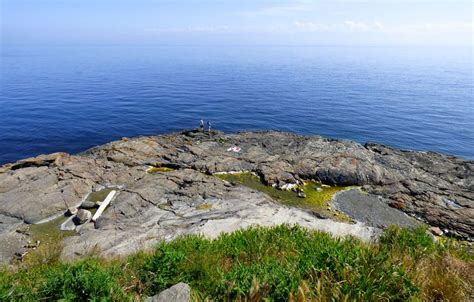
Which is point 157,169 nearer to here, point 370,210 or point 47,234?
point 47,234

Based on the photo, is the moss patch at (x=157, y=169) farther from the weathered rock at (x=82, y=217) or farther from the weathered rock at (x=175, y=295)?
the weathered rock at (x=175, y=295)

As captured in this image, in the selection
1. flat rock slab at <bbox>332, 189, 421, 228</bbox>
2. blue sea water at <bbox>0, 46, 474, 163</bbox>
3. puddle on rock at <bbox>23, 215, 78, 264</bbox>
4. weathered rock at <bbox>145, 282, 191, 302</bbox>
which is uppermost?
weathered rock at <bbox>145, 282, 191, 302</bbox>

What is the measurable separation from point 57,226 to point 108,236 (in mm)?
4335

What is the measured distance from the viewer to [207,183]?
2773 cm

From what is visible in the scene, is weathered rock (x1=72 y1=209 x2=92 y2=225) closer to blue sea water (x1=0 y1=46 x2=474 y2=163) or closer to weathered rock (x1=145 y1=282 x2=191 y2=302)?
weathered rock (x1=145 y1=282 x2=191 y2=302)

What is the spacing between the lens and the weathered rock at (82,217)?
2185 cm

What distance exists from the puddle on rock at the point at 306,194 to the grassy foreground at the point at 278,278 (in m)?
15.0

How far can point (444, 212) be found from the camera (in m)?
25.7

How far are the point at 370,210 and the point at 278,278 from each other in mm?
21204

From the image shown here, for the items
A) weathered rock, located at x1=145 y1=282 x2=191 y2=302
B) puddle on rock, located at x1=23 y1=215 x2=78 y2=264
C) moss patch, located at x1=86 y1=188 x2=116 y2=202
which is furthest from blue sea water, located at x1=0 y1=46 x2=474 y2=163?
weathered rock, located at x1=145 y1=282 x2=191 y2=302

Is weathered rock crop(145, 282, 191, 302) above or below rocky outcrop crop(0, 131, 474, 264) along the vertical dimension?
above

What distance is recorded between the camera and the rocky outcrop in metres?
22.2

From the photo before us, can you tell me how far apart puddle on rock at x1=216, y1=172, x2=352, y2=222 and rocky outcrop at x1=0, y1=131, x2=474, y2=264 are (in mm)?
922

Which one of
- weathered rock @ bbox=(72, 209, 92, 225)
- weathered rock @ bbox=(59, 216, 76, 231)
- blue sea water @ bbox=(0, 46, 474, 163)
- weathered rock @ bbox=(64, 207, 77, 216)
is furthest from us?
blue sea water @ bbox=(0, 46, 474, 163)
